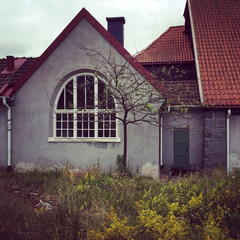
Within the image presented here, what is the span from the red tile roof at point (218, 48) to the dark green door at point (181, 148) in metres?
2.04

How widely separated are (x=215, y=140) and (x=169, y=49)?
6579 mm

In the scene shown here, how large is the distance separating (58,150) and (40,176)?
1.72 metres

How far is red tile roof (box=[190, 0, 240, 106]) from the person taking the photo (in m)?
10.5

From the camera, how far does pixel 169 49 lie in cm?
1505

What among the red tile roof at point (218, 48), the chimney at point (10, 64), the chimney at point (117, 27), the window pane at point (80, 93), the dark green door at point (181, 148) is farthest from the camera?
the chimney at point (117, 27)

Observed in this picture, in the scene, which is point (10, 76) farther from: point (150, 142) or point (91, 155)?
point (150, 142)

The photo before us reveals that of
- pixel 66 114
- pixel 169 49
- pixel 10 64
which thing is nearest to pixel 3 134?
pixel 66 114

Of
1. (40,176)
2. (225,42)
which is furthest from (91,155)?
(225,42)

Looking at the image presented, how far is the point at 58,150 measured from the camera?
395 inches

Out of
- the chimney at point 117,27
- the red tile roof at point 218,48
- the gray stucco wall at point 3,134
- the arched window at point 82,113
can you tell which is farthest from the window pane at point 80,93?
the chimney at point 117,27

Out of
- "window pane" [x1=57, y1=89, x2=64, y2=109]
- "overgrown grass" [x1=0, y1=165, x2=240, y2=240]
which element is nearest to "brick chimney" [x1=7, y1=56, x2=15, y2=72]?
"window pane" [x1=57, y1=89, x2=64, y2=109]

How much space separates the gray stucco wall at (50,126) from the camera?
31.4 feet

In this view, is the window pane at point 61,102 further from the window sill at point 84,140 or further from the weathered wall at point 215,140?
the weathered wall at point 215,140

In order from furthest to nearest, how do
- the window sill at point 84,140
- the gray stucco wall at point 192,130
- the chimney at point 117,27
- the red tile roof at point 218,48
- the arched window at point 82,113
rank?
the chimney at point 117,27 → the gray stucco wall at point 192,130 → the red tile roof at point 218,48 → the arched window at point 82,113 → the window sill at point 84,140
